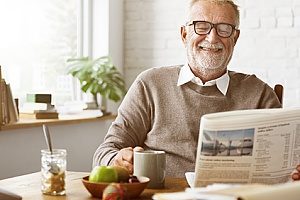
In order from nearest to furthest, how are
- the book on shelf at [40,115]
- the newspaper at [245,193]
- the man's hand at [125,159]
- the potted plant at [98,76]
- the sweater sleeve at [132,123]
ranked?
the newspaper at [245,193] < the man's hand at [125,159] < the sweater sleeve at [132,123] < the book on shelf at [40,115] < the potted plant at [98,76]

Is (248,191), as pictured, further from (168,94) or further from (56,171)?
(168,94)

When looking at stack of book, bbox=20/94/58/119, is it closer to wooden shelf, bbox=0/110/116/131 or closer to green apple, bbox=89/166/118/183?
wooden shelf, bbox=0/110/116/131

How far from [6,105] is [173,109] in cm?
110

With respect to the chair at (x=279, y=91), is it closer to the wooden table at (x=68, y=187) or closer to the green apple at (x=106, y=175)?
the wooden table at (x=68, y=187)

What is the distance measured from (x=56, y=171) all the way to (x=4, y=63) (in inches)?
83.4

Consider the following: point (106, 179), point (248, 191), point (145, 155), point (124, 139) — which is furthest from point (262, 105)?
point (248, 191)

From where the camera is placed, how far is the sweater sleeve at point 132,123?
274cm

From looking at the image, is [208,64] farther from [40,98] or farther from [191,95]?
[40,98]

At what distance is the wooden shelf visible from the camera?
3.54 metres

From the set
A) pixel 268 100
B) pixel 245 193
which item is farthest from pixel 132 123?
pixel 245 193

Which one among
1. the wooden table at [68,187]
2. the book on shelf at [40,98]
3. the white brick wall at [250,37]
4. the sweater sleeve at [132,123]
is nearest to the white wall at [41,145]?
the book on shelf at [40,98]

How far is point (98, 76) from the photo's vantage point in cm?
432

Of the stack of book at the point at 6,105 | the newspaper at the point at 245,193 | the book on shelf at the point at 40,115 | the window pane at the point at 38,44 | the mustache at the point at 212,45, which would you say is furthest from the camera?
the window pane at the point at 38,44

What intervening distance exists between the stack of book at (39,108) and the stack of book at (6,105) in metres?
0.35
